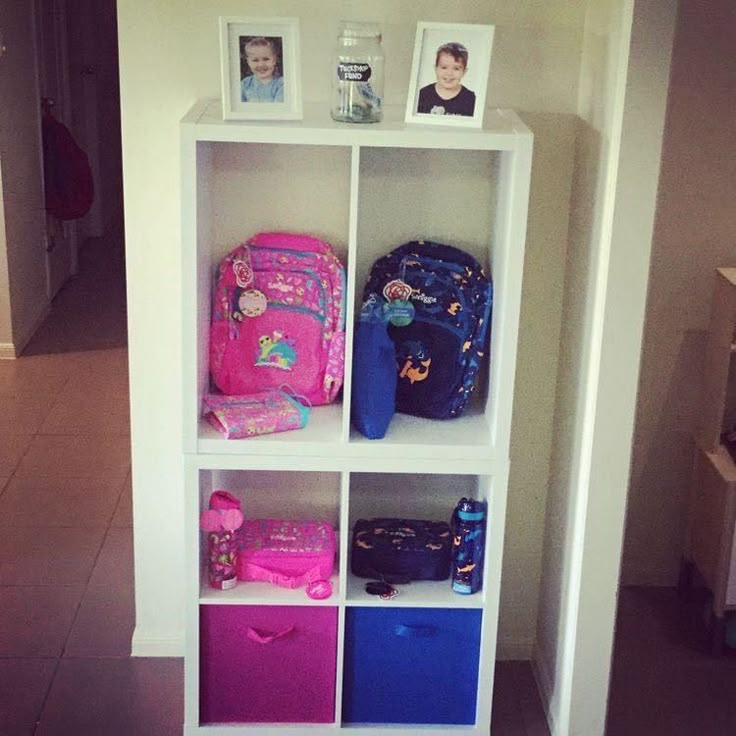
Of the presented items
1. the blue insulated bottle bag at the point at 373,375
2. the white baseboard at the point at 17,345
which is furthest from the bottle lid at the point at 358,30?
the white baseboard at the point at 17,345

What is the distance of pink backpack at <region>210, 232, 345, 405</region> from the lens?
2.63 meters

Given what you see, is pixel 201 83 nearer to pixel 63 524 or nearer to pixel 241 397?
pixel 241 397

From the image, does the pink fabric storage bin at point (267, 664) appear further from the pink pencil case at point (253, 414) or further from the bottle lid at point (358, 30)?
the bottle lid at point (358, 30)

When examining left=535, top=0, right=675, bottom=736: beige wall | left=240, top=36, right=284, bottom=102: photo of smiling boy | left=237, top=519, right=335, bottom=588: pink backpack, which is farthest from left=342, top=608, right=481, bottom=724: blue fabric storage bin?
left=240, top=36, right=284, bottom=102: photo of smiling boy

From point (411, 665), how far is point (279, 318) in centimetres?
84

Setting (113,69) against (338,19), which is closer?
(338,19)

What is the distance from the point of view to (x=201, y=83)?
2.60 m

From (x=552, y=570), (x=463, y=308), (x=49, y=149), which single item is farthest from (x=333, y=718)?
(x=49, y=149)

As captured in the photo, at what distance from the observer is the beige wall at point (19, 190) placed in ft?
17.2

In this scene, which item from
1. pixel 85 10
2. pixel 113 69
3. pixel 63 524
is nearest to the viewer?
pixel 63 524

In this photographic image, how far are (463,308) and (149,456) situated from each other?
867 millimetres

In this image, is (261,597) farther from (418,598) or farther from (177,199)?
(177,199)

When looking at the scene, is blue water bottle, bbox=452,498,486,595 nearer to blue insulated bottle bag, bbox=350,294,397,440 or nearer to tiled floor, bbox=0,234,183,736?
blue insulated bottle bag, bbox=350,294,397,440

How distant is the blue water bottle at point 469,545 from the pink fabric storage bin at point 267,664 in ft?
0.98
